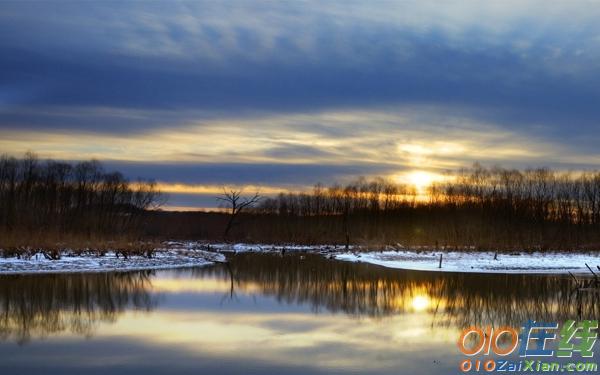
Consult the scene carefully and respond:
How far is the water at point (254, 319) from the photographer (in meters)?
10.6

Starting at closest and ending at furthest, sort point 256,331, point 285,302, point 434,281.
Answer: point 256,331
point 285,302
point 434,281

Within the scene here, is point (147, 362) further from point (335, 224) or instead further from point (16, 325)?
Answer: point (335, 224)

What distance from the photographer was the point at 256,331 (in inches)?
554

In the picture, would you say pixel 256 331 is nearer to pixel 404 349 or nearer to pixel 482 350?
pixel 404 349

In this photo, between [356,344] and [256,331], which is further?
[256,331]

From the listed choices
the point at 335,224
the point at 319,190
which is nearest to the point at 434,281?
the point at 335,224

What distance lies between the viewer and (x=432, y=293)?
23.1m

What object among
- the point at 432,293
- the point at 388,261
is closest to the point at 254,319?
the point at 432,293

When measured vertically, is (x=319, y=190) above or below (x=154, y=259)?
above

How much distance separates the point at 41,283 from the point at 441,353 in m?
18.0

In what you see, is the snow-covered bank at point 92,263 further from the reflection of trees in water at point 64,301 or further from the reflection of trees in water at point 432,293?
the reflection of trees in water at point 432,293

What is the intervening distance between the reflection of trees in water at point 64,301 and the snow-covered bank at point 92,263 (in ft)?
10.2

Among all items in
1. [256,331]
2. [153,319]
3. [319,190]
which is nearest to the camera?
[256,331]

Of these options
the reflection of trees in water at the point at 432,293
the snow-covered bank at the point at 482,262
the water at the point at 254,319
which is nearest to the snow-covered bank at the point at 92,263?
the water at the point at 254,319
